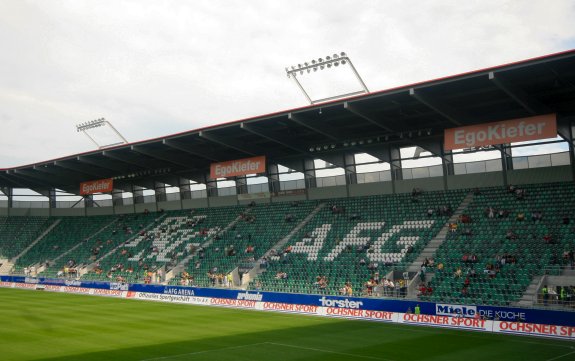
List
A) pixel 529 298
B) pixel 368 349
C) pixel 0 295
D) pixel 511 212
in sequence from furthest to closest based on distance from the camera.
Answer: pixel 0 295 < pixel 511 212 < pixel 529 298 < pixel 368 349

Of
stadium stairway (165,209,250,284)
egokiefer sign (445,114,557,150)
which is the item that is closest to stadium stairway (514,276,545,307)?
egokiefer sign (445,114,557,150)

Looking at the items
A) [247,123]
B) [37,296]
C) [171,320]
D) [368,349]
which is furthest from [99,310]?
[368,349]

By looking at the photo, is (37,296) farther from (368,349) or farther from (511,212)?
(511,212)

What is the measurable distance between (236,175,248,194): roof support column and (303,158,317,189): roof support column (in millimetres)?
6943

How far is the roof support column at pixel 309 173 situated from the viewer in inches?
1860

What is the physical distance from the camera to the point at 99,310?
31750 millimetres

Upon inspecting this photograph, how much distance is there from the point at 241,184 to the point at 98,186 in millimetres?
15739

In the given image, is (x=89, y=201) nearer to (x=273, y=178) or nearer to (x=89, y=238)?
(x=89, y=238)

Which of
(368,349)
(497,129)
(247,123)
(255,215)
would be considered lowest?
(368,349)

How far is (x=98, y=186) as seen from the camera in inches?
2208

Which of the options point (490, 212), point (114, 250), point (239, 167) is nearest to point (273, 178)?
point (239, 167)

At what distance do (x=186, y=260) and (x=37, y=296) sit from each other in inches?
453

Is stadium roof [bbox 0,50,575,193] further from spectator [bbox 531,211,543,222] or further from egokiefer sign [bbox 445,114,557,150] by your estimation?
spectator [bbox 531,211,543,222]

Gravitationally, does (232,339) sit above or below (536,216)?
below
